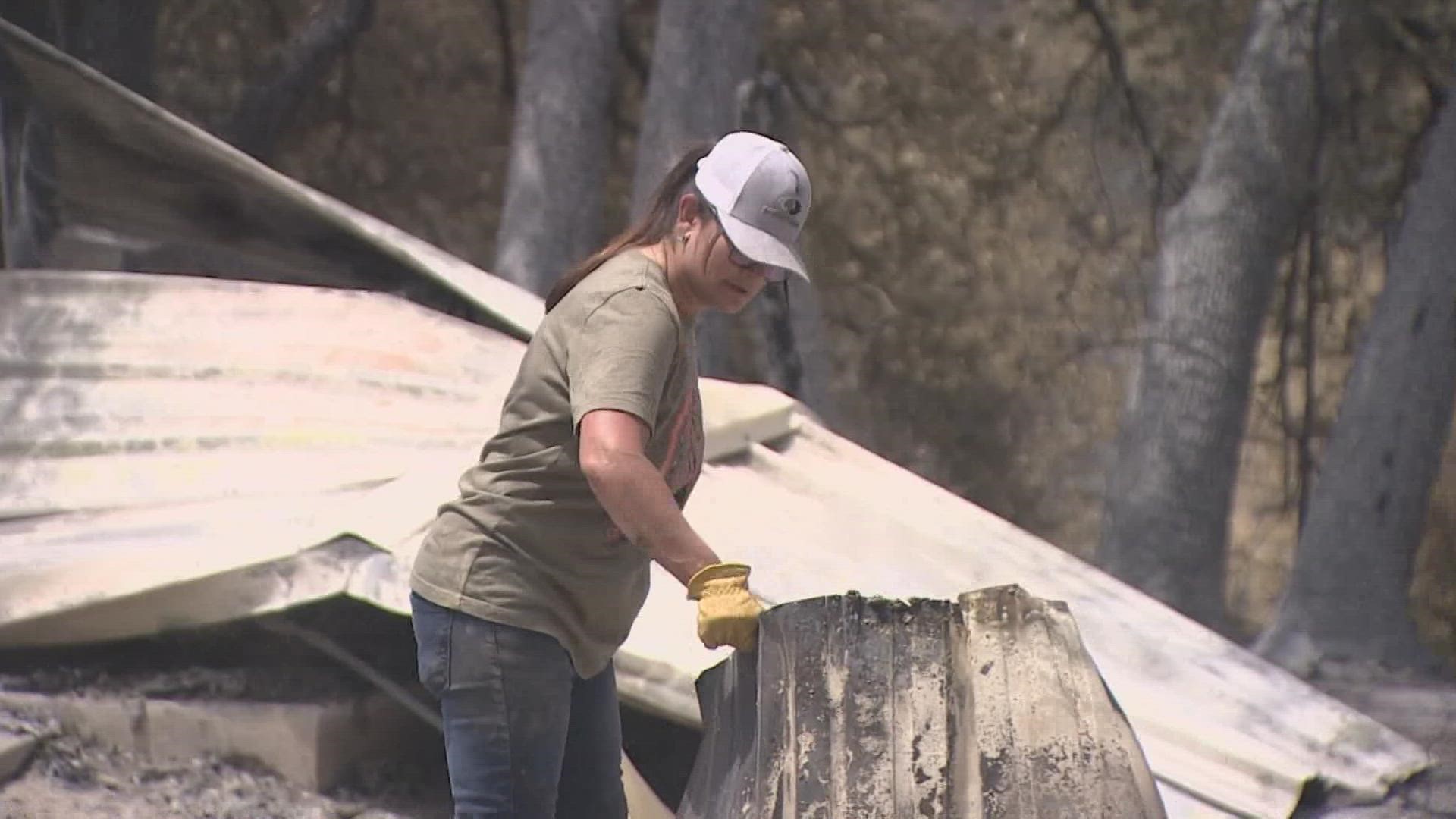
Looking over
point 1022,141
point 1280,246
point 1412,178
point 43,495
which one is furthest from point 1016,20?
point 43,495

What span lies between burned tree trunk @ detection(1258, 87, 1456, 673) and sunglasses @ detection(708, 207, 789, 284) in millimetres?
3414

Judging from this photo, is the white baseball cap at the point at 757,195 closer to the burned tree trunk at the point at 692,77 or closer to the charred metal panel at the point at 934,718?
the charred metal panel at the point at 934,718

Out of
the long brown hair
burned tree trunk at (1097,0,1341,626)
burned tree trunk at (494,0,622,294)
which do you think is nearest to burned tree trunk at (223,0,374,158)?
burned tree trunk at (494,0,622,294)

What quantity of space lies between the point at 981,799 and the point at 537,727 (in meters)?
0.56

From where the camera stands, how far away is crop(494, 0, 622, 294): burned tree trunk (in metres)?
6.23

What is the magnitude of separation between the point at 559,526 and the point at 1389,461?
144 inches

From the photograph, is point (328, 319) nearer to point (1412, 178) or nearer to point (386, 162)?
point (386, 162)

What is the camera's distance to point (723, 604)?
222cm

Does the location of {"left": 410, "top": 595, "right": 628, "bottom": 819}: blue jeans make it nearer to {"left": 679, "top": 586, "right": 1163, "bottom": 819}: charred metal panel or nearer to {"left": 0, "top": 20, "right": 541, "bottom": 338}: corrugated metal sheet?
{"left": 679, "top": 586, "right": 1163, "bottom": 819}: charred metal panel

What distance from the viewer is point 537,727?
228 centimetres

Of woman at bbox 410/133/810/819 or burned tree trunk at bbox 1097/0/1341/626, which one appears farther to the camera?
burned tree trunk at bbox 1097/0/1341/626

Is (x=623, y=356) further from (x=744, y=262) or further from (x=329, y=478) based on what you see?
(x=329, y=478)

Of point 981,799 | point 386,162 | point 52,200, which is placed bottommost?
point 981,799

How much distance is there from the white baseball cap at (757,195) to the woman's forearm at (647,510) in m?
0.32
